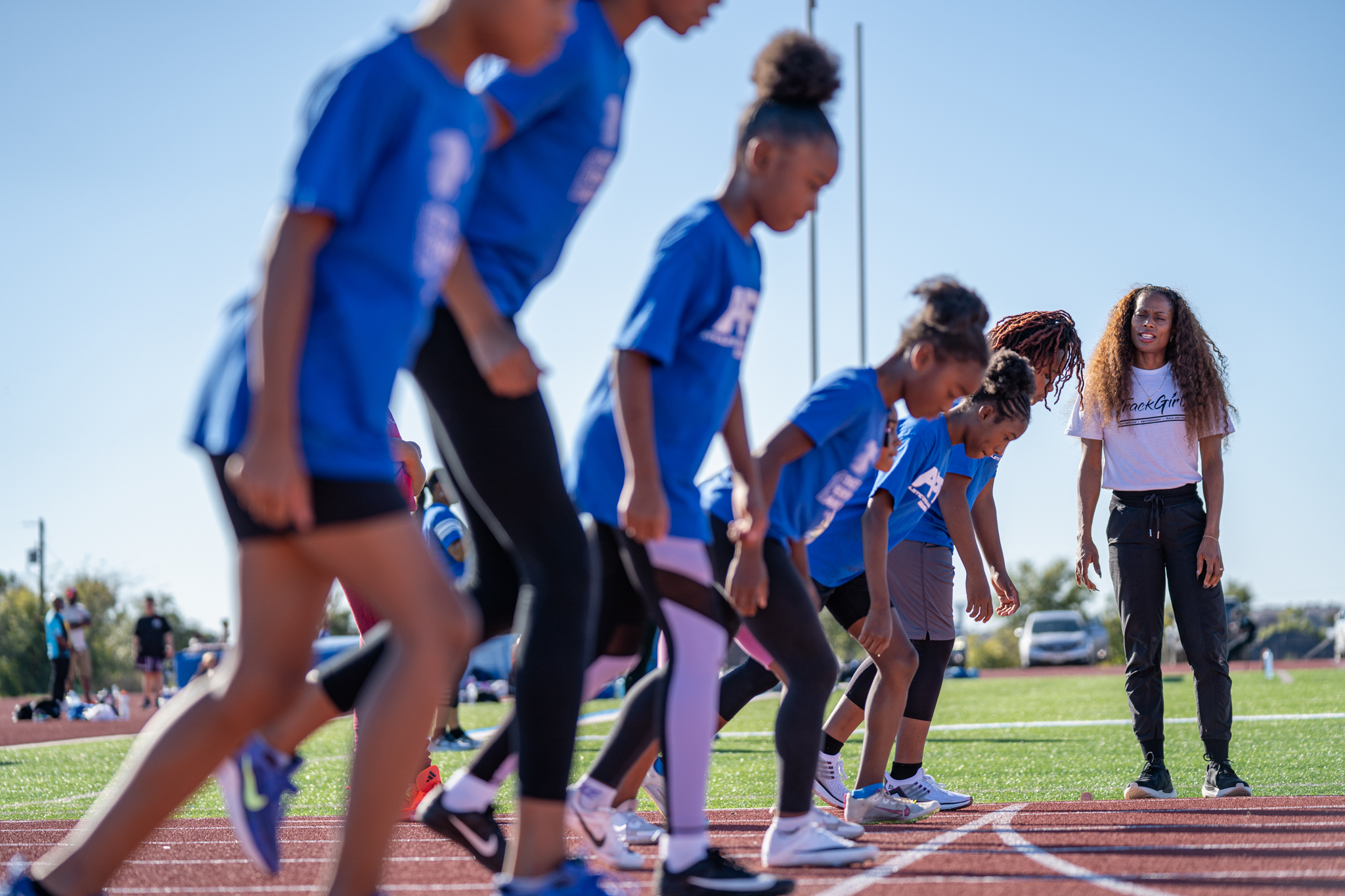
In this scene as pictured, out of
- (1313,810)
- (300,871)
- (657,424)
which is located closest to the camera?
(657,424)

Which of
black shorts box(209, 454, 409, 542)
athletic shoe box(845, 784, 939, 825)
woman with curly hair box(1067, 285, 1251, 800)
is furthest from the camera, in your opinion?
woman with curly hair box(1067, 285, 1251, 800)

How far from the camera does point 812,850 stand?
361 centimetres

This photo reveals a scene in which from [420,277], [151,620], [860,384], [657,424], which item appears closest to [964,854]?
[860,384]

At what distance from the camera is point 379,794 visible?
225cm

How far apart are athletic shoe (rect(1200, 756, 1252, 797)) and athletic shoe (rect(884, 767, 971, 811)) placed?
123cm

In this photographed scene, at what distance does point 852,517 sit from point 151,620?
74.9 feet

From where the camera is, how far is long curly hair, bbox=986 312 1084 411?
6402 millimetres

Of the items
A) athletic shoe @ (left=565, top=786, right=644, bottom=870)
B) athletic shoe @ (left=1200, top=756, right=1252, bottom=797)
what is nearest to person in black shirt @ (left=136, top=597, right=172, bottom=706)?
athletic shoe @ (left=1200, top=756, right=1252, bottom=797)

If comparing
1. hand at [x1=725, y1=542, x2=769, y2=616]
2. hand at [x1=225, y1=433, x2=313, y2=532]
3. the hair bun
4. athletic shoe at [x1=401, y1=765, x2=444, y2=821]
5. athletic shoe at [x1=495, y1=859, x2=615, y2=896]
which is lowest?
athletic shoe at [x1=401, y1=765, x2=444, y2=821]

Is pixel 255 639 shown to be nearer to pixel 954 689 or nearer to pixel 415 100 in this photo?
pixel 415 100

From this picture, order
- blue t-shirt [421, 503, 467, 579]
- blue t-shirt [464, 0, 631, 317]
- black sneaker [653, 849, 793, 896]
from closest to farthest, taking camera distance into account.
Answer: blue t-shirt [464, 0, 631, 317] < black sneaker [653, 849, 793, 896] < blue t-shirt [421, 503, 467, 579]

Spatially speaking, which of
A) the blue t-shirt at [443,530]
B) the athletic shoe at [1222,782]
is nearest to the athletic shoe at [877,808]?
the athletic shoe at [1222,782]

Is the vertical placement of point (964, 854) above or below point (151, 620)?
above

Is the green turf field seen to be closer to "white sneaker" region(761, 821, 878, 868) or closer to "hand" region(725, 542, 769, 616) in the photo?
"white sneaker" region(761, 821, 878, 868)
